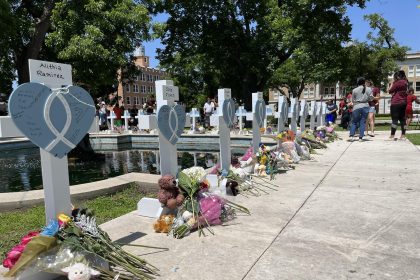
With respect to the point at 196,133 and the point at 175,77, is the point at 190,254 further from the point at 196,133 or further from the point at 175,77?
the point at 175,77

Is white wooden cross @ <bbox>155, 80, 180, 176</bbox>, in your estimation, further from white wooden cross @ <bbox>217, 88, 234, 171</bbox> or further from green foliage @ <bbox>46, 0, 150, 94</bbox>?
green foliage @ <bbox>46, 0, 150, 94</bbox>

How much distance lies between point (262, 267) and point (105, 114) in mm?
19759

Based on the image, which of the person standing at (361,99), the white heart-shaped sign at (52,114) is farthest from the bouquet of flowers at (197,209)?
the person standing at (361,99)

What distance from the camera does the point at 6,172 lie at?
9156 mm

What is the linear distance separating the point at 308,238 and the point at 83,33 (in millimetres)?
10062

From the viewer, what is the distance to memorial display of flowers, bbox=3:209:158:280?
2406mm

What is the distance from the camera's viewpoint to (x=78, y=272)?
7.83ft

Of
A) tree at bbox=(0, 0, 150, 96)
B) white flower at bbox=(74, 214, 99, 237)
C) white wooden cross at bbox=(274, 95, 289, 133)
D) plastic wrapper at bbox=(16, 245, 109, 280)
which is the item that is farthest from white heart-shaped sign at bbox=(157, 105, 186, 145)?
tree at bbox=(0, 0, 150, 96)

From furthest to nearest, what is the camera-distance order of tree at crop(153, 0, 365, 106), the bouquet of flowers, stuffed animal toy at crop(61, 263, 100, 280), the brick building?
1. the brick building
2. tree at crop(153, 0, 365, 106)
3. the bouquet of flowers
4. stuffed animal toy at crop(61, 263, 100, 280)

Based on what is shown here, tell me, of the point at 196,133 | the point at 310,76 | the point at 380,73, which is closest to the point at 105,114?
the point at 196,133

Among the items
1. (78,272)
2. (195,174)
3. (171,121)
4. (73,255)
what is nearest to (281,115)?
(171,121)

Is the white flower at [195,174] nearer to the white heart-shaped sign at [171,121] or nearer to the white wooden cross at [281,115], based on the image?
the white heart-shaped sign at [171,121]

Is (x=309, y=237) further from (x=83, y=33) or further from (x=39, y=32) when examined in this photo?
(x=39, y=32)

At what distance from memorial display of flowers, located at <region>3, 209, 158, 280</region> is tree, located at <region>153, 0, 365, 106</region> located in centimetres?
1723
